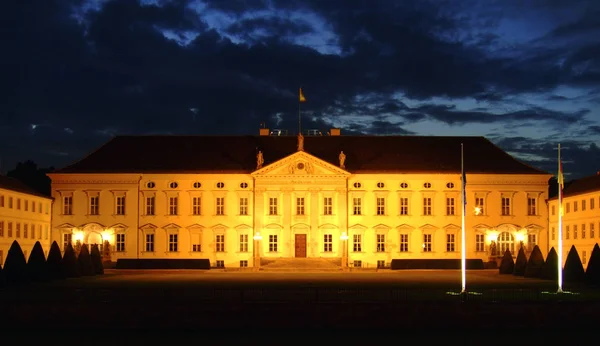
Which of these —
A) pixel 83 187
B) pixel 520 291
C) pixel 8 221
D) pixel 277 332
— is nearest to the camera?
pixel 277 332

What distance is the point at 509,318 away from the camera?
35.9 m

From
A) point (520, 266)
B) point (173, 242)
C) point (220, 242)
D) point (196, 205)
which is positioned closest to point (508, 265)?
point (520, 266)

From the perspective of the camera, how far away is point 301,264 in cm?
7194

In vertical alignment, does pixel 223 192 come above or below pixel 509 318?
above

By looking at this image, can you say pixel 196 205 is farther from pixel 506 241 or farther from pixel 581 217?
pixel 581 217

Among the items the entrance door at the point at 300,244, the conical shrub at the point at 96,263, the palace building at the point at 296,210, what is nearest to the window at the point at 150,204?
the palace building at the point at 296,210

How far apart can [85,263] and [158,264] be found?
8350mm

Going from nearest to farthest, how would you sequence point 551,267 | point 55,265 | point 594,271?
point 594,271 < point 55,265 < point 551,267

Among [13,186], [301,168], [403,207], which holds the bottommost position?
[403,207]

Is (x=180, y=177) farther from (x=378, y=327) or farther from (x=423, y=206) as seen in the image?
(x=378, y=327)

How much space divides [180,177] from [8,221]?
13.7 metres

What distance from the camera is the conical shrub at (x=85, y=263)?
6069cm

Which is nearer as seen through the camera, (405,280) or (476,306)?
(476,306)

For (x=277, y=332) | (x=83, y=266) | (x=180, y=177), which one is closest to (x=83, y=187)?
(x=180, y=177)
